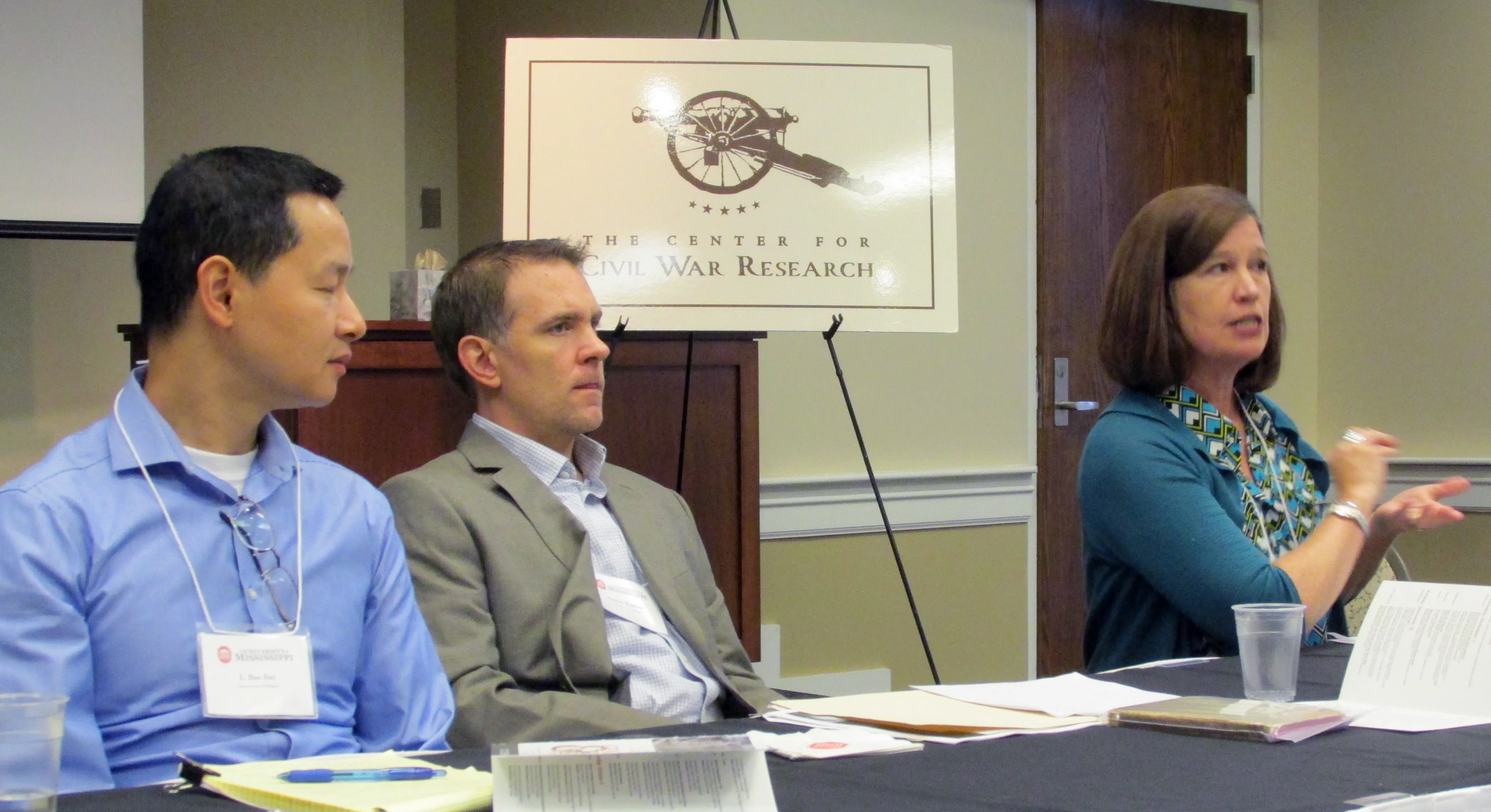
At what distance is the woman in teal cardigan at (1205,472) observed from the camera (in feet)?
6.12

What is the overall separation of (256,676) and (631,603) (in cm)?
71

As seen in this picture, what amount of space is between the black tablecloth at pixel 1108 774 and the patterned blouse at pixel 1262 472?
2.40 feet

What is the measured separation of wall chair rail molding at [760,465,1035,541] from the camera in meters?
3.63

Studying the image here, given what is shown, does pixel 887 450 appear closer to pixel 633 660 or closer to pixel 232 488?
pixel 633 660

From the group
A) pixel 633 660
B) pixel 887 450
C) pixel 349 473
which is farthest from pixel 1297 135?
pixel 349 473

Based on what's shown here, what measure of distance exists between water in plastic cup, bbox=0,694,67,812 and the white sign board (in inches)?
62.2

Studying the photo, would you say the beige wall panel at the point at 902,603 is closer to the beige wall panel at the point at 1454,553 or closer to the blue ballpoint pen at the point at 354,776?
the beige wall panel at the point at 1454,553

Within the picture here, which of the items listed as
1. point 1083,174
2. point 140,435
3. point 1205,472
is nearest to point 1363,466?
point 1205,472

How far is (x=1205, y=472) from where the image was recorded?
1991mm

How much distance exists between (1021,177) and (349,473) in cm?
288

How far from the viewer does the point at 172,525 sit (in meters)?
1.36

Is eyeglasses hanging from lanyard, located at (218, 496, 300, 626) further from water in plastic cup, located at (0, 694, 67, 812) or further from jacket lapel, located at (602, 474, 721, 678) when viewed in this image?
jacket lapel, located at (602, 474, 721, 678)

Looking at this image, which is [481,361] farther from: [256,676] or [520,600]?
[256,676]

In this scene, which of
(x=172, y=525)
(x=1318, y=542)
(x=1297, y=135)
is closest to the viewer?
(x=172, y=525)
